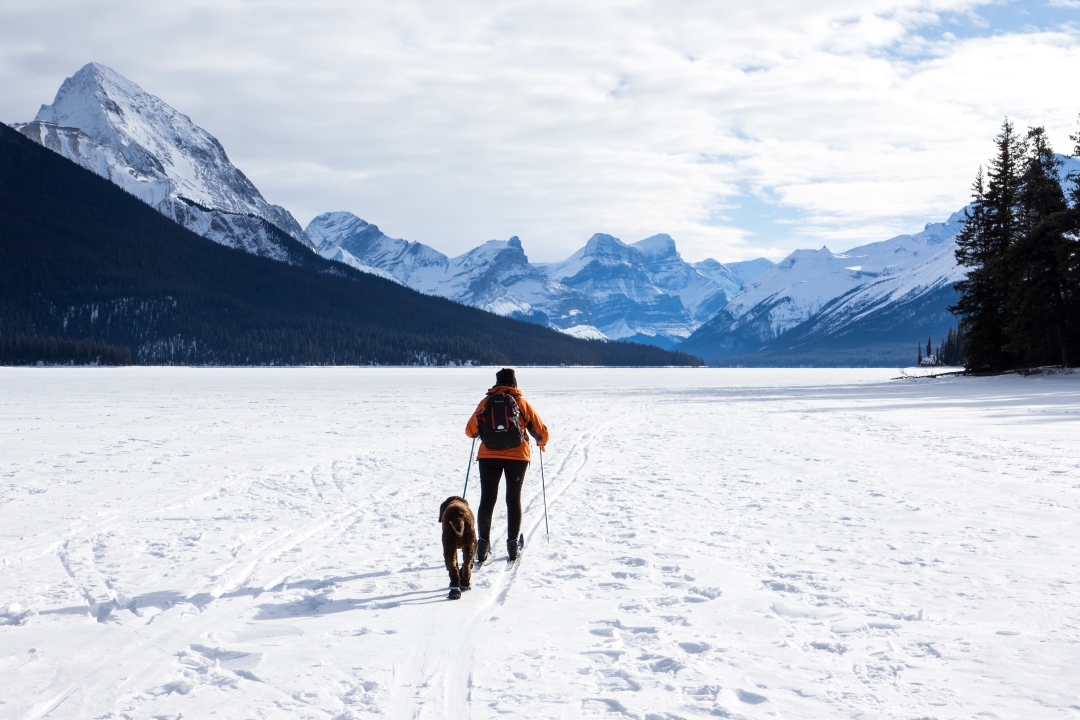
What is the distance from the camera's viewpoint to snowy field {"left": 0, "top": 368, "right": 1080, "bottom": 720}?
193 inches

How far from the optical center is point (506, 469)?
8250mm

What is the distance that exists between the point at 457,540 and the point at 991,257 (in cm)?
5214

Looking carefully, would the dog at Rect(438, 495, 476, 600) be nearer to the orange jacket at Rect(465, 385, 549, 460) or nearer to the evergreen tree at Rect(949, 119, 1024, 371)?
the orange jacket at Rect(465, 385, 549, 460)

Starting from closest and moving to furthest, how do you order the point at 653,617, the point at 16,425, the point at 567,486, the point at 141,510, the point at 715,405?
the point at 653,617
the point at 141,510
the point at 567,486
the point at 16,425
the point at 715,405

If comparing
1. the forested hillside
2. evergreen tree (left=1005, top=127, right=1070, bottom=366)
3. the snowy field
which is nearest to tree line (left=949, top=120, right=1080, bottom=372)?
evergreen tree (left=1005, top=127, right=1070, bottom=366)

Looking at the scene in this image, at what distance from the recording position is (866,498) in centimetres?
1172

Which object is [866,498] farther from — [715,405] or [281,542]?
[715,405]

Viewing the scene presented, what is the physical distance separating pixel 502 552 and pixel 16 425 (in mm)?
22134

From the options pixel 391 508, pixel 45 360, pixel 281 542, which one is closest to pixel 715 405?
pixel 391 508

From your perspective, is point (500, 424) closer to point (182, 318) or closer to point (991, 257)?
point (991, 257)

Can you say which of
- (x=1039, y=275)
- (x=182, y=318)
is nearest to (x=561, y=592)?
(x=1039, y=275)

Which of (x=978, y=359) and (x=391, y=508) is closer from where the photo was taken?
(x=391, y=508)

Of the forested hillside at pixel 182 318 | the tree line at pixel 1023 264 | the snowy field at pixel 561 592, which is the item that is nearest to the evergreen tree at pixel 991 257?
the tree line at pixel 1023 264

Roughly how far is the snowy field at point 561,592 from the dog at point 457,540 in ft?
0.51
